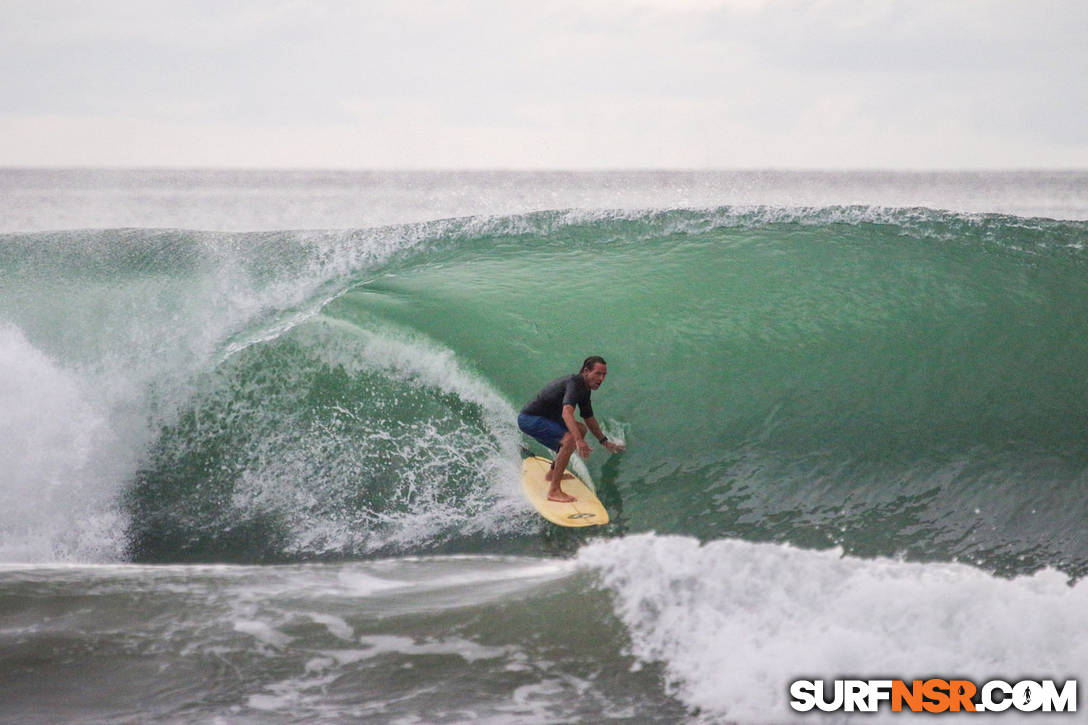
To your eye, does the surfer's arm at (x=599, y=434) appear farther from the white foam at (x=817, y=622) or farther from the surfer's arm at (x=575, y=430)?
the white foam at (x=817, y=622)

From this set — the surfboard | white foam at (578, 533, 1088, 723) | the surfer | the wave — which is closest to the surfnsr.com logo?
white foam at (578, 533, 1088, 723)

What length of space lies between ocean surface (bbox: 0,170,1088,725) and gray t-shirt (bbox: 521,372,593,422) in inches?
18.3

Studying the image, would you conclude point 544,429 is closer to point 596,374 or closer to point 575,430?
point 575,430

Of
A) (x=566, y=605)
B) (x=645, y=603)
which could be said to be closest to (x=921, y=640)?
(x=645, y=603)

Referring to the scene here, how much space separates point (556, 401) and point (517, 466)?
565 mm

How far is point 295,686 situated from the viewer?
3924mm

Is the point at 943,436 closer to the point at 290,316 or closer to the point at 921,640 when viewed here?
the point at 921,640

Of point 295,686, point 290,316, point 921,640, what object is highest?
point 290,316

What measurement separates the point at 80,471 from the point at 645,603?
4382mm

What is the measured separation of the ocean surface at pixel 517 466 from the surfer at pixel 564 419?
0.30m

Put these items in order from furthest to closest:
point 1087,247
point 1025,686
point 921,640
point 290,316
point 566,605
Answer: point 1087,247 < point 290,316 < point 566,605 < point 921,640 < point 1025,686

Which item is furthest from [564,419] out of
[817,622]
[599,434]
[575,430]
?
[817,622]

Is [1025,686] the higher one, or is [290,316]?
[290,316]

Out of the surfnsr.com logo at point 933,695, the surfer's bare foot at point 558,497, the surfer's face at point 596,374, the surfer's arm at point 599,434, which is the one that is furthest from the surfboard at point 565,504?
the surfnsr.com logo at point 933,695
